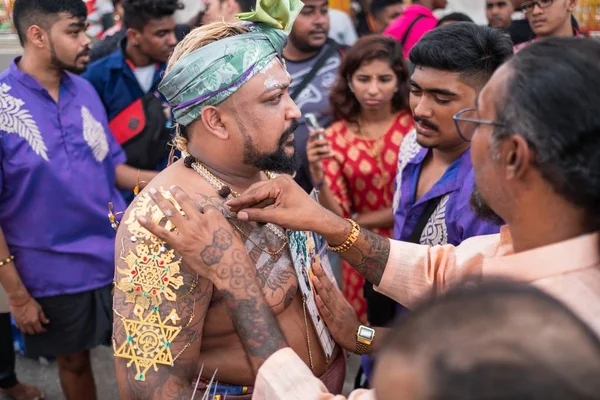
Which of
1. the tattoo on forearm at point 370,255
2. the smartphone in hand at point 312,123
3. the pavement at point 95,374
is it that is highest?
the tattoo on forearm at point 370,255

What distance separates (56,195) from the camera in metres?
3.56

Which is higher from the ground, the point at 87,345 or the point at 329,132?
the point at 329,132

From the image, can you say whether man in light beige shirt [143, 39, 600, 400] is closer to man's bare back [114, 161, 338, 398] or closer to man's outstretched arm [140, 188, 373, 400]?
man's outstretched arm [140, 188, 373, 400]

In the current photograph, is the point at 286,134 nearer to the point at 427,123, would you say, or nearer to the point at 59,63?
the point at 427,123

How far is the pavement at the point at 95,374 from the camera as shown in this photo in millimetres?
4430

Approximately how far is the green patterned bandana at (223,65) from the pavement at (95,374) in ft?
8.89

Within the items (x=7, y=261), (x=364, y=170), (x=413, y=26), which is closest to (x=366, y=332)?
(x=364, y=170)

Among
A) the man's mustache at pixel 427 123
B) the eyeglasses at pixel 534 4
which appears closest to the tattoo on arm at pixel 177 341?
the man's mustache at pixel 427 123

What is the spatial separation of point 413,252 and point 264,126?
69 centimetres

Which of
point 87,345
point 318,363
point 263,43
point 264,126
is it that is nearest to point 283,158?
point 264,126

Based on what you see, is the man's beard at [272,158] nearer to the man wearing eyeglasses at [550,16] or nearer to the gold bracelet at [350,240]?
the gold bracelet at [350,240]

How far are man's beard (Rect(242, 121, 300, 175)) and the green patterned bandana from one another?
0.66ft

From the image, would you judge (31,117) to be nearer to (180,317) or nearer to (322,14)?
(180,317)

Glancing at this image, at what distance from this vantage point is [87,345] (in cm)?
379
